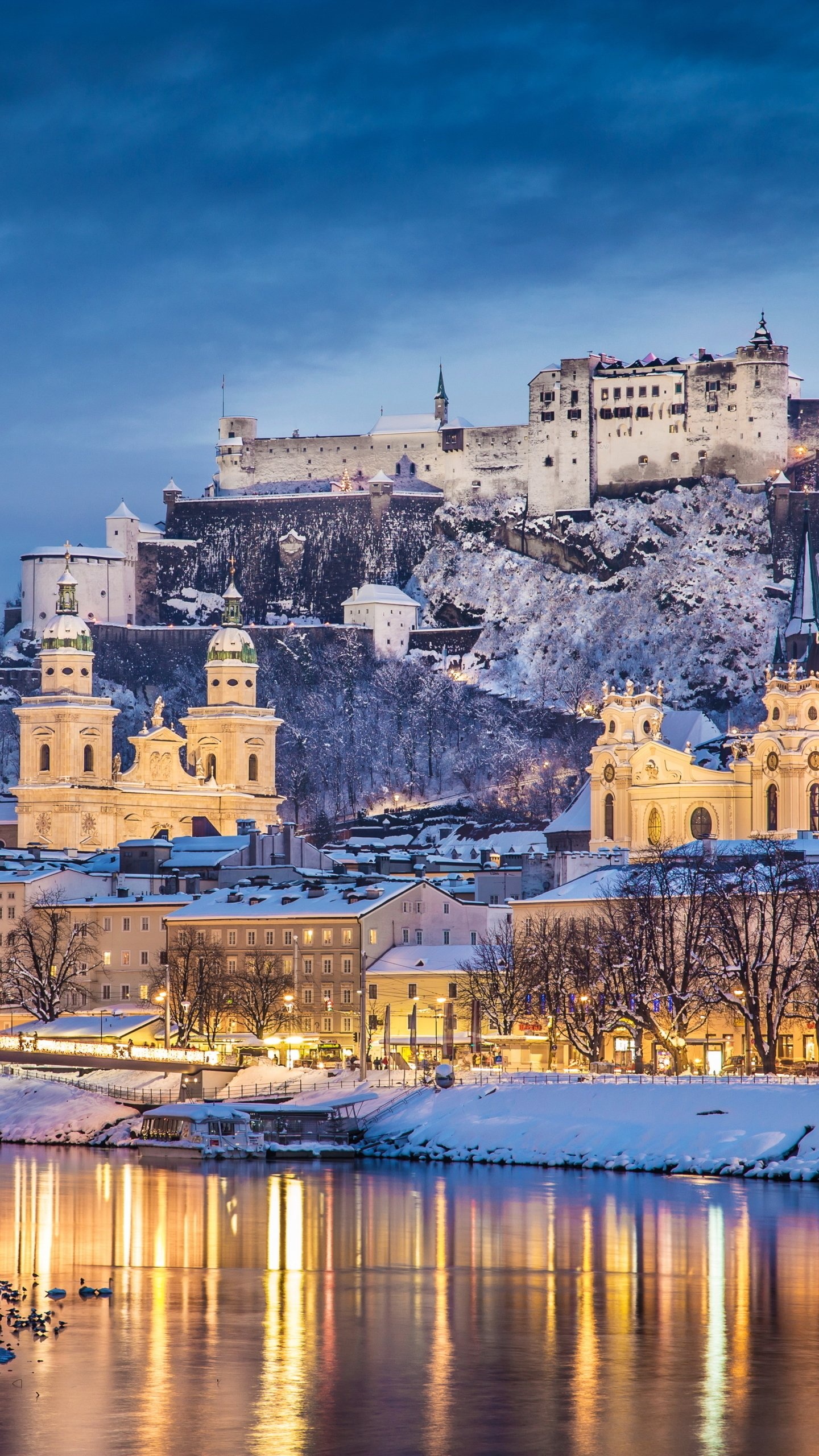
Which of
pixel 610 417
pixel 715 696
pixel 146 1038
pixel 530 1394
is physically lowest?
pixel 530 1394

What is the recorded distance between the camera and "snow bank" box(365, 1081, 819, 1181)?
55.3 metres

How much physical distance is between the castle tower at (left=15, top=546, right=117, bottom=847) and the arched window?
32.9 m

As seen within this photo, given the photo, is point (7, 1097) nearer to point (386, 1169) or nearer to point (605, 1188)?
point (386, 1169)

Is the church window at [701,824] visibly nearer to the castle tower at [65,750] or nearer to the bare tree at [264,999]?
A: the bare tree at [264,999]

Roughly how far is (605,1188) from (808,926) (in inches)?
944

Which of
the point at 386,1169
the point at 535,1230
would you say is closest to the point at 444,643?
the point at 386,1169

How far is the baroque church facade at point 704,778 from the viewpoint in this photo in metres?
103

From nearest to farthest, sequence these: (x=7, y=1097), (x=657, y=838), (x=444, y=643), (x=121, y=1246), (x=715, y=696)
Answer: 1. (x=121, y=1246)
2. (x=7, y=1097)
3. (x=657, y=838)
4. (x=715, y=696)
5. (x=444, y=643)

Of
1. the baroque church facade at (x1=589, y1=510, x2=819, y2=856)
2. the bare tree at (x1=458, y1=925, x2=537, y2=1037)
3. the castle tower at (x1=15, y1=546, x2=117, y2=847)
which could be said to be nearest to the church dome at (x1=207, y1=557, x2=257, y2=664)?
the castle tower at (x1=15, y1=546, x2=117, y2=847)

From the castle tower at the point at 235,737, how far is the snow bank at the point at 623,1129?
71.2m

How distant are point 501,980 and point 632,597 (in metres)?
80.7

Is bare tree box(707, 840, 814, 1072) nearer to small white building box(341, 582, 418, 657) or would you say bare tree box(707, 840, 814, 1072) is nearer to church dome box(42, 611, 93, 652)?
church dome box(42, 611, 93, 652)

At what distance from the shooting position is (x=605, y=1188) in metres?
52.5

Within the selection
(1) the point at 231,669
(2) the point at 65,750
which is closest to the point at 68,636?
(2) the point at 65,750
